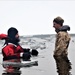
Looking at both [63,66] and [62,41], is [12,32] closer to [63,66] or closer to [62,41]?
[62,41]

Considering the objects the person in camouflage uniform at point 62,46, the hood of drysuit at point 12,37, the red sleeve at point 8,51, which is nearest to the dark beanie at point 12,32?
the hood of drysuit at point 12,37

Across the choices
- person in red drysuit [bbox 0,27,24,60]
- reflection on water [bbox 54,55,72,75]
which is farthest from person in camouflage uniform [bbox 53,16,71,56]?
person in red drysuit [bbox 0,27,24,60]

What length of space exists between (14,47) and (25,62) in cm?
70

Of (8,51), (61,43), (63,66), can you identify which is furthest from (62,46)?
(8,51)

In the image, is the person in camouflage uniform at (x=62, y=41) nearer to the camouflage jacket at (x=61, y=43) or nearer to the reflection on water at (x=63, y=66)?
the camouflage jacket at (x=61, y=43)

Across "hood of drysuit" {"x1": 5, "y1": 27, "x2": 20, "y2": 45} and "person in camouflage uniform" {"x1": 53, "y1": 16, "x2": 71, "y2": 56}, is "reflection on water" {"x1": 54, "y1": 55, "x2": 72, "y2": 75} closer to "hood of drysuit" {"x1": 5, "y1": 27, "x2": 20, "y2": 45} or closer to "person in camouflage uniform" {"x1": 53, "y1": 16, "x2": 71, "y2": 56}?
"person in camouflage uniform" {"x1": 53, "y1": 16, "x2": 71, "y2": 56}

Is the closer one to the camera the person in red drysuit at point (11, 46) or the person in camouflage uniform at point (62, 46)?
the person in camouflage uniform at point (62, 46)

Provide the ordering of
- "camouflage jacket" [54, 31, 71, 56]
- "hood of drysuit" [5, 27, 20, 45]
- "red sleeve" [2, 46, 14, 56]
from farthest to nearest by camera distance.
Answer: "hood of drysuit" [5, 27, 20, 45]
"red sleeve" [2, 46, 14, 56]
"camouflage jacket" [54, 31, 71, 56]

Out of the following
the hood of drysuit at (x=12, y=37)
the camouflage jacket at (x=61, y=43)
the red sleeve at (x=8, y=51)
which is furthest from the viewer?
the hood of drysuit at (x=12, y=37)

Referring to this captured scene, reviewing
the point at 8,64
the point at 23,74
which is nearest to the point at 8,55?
the point at 8,64

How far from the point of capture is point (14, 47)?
31.2 feet

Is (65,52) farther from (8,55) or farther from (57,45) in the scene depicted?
(8,55)

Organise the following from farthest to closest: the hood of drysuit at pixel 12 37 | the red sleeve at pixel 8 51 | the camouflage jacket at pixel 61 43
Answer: the hood of drysuit at pixel 12 37, the red sleeve at pixel 8 51, the camouflage jacket at pixel 61 43

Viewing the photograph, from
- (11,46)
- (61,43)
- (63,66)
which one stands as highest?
(61,43)
